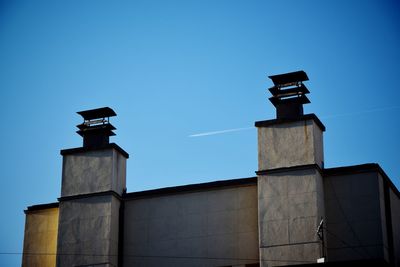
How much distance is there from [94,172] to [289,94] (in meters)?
8.91

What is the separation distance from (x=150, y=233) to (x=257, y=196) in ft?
15.8

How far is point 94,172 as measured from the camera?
44375 mm

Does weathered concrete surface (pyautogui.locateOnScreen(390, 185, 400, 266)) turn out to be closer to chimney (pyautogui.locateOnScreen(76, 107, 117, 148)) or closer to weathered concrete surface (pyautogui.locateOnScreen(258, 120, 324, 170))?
weathered concrete surface (pyautogui.locateOnScreen(258, 120, 324, 170))

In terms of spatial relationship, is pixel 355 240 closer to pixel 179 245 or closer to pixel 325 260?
pixel 325 260

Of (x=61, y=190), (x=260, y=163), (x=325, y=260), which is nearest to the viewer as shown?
(x=325, y=260)

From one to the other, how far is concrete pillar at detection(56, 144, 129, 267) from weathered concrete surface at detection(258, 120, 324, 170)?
6.45 m

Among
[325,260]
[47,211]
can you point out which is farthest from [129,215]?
[325,260]

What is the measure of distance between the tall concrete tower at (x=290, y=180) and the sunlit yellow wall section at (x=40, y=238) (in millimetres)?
9586

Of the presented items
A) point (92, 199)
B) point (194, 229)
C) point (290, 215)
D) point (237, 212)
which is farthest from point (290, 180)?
point (92, 199)

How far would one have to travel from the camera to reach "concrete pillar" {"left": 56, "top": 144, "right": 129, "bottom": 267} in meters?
42.9

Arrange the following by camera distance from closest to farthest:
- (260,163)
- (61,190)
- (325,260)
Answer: (325,260) < (260,163) < (61,190)

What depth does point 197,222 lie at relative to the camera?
42.6 m

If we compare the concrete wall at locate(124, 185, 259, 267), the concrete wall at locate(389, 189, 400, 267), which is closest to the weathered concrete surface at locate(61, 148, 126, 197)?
the concrete wall at locate(124, 185, 259, 267)

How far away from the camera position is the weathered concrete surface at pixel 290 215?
39.8 m
